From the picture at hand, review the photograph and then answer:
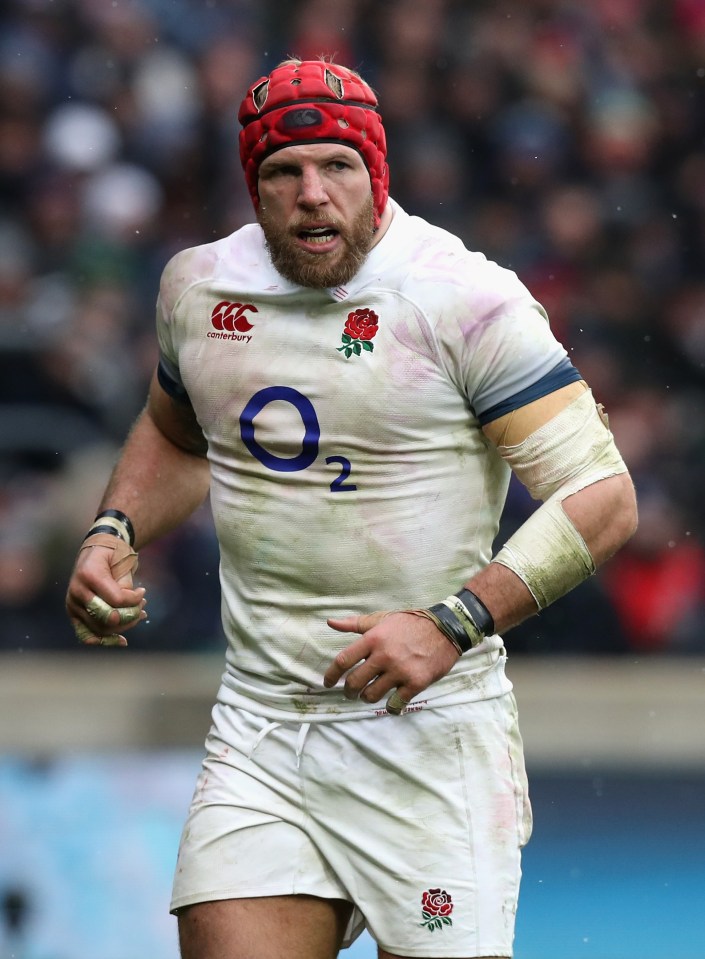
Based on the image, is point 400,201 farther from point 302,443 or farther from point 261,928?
point 261,928

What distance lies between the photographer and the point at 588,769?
23.8 ft

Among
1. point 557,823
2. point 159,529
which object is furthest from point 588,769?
point 159,529

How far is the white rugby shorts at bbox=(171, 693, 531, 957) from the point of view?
135 inches

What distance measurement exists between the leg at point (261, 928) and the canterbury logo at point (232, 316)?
3.84 ft

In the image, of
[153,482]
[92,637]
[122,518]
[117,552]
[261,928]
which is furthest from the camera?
[153,482]

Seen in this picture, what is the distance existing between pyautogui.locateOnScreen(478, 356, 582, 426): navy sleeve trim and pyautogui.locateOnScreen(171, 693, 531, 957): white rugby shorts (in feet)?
2.04

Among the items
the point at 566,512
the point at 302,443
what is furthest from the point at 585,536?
the point at 302,443

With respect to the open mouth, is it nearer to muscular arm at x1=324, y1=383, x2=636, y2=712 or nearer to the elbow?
muscular arm at x1=324, y1=383, x2=636, y2=712

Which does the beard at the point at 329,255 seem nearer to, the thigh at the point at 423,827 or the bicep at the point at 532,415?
the bicep at the point at 532,415

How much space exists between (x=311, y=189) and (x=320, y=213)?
0.05m

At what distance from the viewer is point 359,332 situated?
11.4 feet

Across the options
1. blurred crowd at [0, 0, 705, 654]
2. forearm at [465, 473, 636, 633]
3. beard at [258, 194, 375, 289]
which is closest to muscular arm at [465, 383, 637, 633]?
forearm at [465, 473, 636, 633]

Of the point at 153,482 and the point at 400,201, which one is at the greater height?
the point at 400,201

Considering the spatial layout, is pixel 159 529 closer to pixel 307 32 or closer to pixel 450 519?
pixel 450 519
